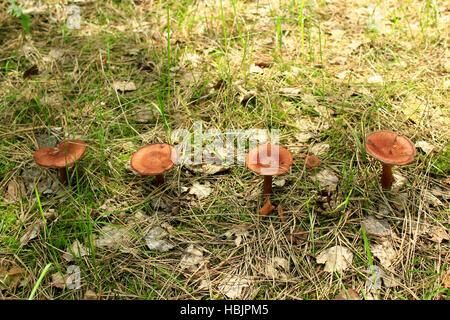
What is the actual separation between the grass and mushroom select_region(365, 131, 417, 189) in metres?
0.13

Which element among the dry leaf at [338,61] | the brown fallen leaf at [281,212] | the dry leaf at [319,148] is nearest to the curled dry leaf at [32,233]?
the brown fallen leaf at [281,212]

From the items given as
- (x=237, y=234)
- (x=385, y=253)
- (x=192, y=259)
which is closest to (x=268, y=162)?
(x=237, y=234)

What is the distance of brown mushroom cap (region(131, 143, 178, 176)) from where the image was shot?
263 centimetres

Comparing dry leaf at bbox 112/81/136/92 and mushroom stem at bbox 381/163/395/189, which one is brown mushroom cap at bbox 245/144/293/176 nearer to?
mushroom stem at bbox 381/163/395/189

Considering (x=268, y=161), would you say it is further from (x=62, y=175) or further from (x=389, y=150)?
(x=62, y=175)

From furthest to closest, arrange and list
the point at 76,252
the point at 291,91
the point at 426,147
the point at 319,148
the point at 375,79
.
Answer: the point at 375,79
the point at 291,91
the point at 319,148
the point at 426,147
the point at 76,252

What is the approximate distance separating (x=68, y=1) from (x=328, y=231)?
13.8 ft

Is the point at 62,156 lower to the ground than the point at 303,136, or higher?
higher

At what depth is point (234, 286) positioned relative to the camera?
2279mm

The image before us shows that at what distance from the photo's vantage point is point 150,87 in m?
3.63

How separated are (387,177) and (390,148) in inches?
9.0

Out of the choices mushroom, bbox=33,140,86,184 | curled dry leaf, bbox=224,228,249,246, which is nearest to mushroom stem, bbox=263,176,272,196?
curled dry leaf, bbox=224,228,249,246

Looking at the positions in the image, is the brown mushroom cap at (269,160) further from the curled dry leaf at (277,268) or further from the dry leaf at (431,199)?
the dry leaf at (431,199)

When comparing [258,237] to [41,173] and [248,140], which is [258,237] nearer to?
[248,140]
